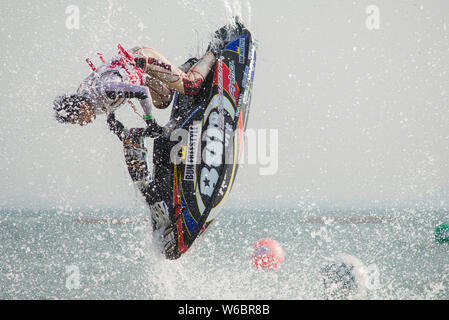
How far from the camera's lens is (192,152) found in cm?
472

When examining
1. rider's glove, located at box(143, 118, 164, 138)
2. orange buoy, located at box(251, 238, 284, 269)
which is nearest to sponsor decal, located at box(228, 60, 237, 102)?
rider's glove, located at box(143, 118, 164, 138)

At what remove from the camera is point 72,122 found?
4.14 m

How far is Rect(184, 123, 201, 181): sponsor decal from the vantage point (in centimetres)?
470

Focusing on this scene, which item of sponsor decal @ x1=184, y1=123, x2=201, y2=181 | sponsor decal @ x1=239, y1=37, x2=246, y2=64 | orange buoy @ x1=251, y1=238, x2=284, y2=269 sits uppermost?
sponsor decal @ x1=239, y1=37, x2=246, y2=64

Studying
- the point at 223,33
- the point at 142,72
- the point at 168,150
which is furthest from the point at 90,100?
the point at 223,33

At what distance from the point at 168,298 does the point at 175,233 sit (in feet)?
2.85

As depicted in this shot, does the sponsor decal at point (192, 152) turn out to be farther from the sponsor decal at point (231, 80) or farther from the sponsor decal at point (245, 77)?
the sponsor decal at point (245, 77)

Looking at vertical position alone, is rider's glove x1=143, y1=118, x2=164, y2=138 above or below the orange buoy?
above

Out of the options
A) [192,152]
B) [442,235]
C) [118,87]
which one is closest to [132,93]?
[118,87]

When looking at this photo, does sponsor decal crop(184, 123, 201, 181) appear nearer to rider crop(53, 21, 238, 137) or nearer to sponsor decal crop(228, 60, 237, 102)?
rider crop(53, 21, 238, 137)

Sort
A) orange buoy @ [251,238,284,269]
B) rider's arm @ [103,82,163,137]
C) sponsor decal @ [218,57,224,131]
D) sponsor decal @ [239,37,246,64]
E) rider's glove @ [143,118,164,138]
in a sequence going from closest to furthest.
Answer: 1. rider's arm @ [103,82,163,137]
2. rider's glove @ [143,118,164,138]
3. sponsor decal @ [218,57,224,131]
4. sponsor decal @ [239,37,246,64]
5. orange buoy @ [251,238,284,269]

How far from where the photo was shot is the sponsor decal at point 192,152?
470cm

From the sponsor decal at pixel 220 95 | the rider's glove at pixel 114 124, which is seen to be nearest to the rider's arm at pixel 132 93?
the rider's glove at pixel 114 124

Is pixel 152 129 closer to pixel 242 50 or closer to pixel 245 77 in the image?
pixel 245 77
